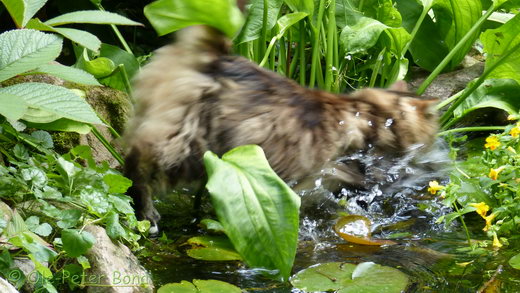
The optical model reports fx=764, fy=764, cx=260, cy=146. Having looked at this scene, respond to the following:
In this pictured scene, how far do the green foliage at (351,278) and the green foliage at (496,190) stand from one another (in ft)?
1.37

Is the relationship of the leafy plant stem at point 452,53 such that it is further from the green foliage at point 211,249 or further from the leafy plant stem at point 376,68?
the green foliage at point 211,249

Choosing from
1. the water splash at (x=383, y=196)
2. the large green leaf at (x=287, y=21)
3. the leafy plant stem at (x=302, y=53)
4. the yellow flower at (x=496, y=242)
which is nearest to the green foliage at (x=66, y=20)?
the water splash at (x=383, y=196)

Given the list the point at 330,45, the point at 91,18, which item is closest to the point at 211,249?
the point at 91,18

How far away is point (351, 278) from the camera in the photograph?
8.97 feet

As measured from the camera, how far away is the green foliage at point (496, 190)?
119 inches

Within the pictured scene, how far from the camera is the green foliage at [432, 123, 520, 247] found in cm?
303

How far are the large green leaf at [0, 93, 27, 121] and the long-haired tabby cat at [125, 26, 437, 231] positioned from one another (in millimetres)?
776

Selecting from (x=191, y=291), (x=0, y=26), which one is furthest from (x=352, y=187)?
(x=0, y=26)

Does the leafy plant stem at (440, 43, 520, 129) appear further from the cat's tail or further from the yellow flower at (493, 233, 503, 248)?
the cat's tail

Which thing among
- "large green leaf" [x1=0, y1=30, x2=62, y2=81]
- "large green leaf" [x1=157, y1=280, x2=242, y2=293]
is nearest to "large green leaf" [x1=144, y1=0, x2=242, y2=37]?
"large green leaf" [x1=0, y1=30, x2=62, y2=81]

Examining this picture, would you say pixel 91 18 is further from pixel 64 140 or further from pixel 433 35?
pixel 433 35

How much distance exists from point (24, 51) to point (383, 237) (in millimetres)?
1682

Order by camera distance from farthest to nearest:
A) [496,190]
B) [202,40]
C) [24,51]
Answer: [202,40] → [496,190] → [24,51]

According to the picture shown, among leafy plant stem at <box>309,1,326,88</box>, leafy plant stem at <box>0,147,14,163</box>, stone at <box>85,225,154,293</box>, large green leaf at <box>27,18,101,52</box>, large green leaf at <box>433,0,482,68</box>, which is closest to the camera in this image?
stone at <box>85,225,154,293</box>
